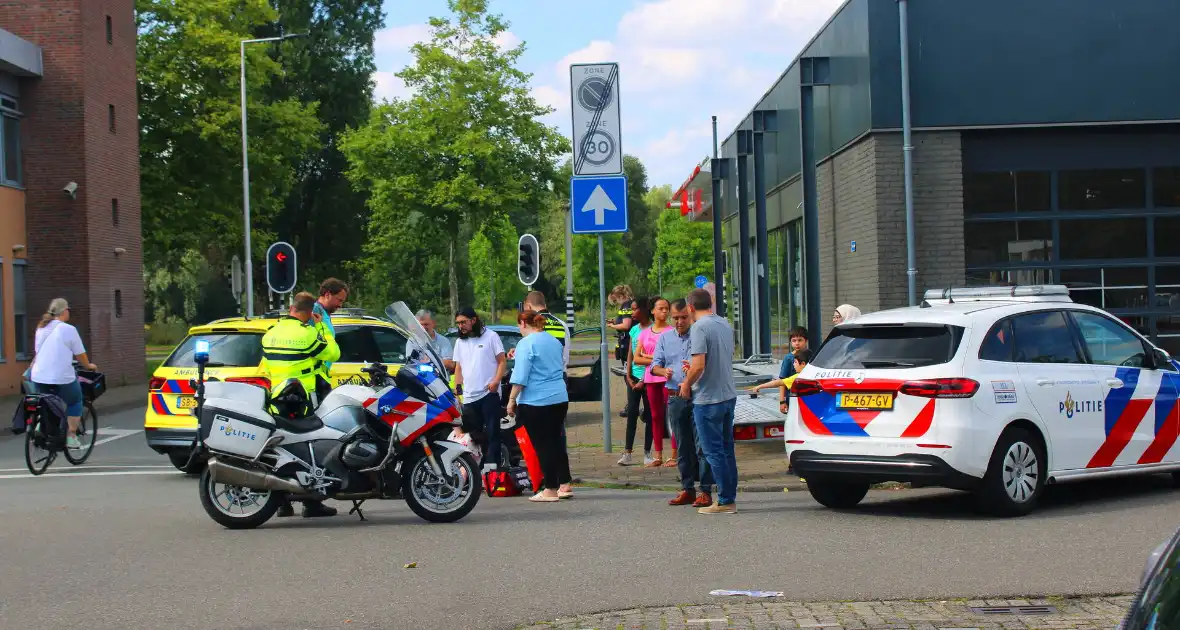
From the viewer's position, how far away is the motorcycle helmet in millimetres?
10328

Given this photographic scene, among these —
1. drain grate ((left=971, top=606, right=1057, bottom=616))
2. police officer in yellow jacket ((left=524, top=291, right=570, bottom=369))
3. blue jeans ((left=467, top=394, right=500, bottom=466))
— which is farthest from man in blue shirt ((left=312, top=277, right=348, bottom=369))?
drain grate ((left=971, top=606, right=1057, bottom=616))

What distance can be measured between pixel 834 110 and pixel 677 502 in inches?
436

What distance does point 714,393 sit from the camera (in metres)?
10.2

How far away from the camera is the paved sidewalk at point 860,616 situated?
20.6ft

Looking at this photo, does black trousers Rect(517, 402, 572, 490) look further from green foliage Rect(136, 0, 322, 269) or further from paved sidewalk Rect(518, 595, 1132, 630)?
green foliage Rect(136, 0, 322, 269)

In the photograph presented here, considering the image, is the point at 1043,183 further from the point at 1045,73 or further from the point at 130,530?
the point at 130,530

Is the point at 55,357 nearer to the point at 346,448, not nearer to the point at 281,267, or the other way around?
the point at 346,448

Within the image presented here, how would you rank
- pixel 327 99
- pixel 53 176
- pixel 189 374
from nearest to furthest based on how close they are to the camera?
pixel 189 374 → pixel 53 176 → pixel 327 99

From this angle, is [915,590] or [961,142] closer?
[915,590]

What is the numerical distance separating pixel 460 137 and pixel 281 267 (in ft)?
51.3

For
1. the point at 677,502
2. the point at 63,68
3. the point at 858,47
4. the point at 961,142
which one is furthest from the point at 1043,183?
the point at 63,68

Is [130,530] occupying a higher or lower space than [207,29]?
lower

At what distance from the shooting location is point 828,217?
21375mm

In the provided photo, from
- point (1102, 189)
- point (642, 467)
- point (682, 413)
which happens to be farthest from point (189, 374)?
point (1102, 189)
